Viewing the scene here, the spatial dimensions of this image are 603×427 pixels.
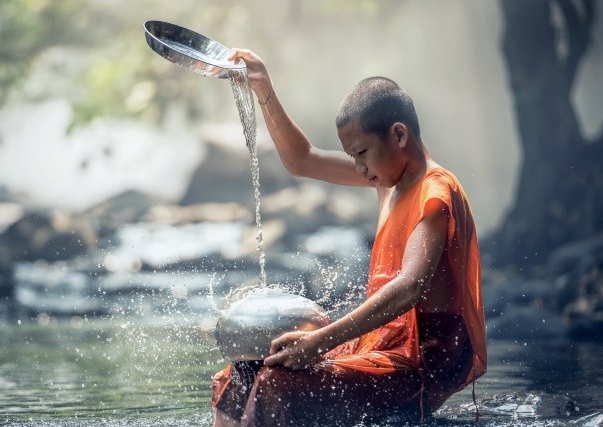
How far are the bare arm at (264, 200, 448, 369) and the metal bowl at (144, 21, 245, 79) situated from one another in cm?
110

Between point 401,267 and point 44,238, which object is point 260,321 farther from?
point 44,238

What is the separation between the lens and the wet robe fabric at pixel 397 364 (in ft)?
11.3

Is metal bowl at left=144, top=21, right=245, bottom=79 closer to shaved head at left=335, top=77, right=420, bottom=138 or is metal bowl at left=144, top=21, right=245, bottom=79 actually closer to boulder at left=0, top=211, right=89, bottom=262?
shaved head at left=335, top=77, right=420, bottom=138

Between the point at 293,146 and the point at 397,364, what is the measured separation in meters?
1.14

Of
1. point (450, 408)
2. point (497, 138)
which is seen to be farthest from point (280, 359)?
point (497, 138)

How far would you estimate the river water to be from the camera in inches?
170

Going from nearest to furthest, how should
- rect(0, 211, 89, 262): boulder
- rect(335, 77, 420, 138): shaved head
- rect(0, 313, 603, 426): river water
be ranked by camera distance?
rect(335, 77, 420, 138): shaved head
rect(0, 313, 603, 426): river water
rect(0, 211, 89, 262): boulder

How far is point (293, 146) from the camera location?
170 inches

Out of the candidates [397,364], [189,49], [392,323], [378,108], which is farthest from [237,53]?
[397,364]

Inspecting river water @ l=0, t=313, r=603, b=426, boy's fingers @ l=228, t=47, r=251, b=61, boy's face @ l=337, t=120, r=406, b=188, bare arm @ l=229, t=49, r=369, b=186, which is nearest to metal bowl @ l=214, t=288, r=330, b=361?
boy's face @ l=337, t=120, r=406, b=188

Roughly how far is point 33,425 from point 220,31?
1456cm

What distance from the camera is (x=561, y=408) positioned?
4.32m

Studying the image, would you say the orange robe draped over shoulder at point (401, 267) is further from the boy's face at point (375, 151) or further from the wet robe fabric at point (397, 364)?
the boy's face at point (375, 151)

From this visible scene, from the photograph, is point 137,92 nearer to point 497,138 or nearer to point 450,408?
point 497,138
